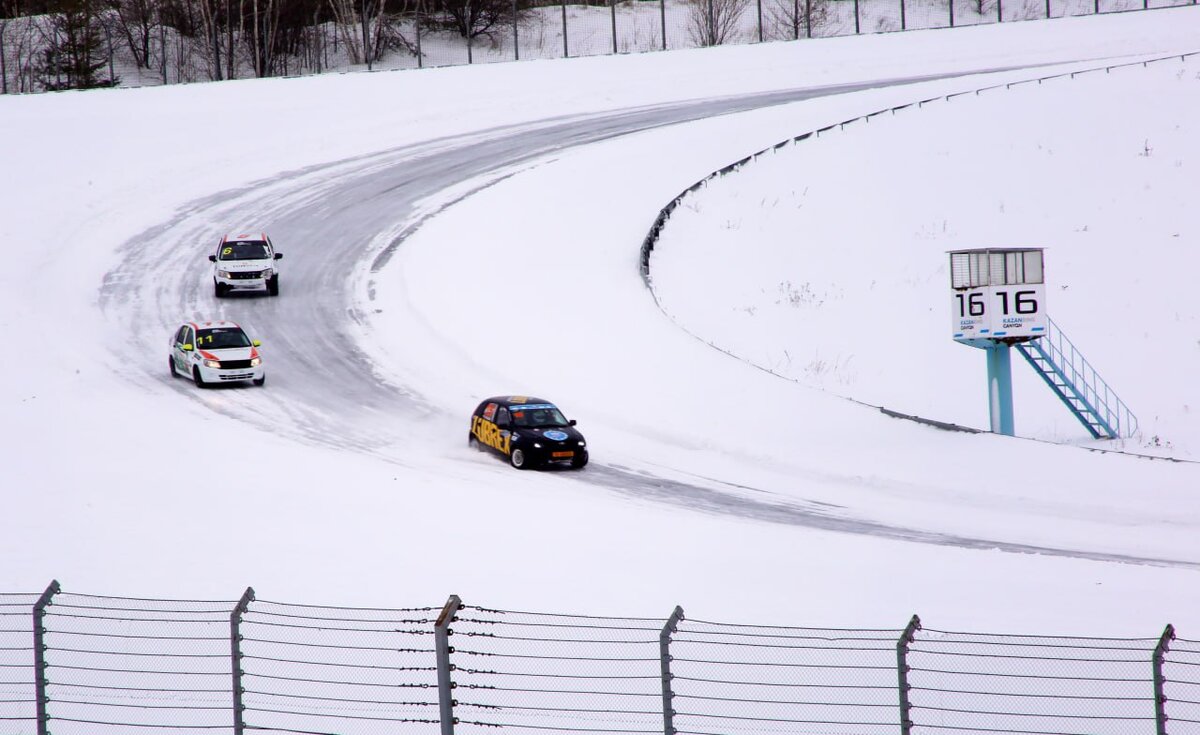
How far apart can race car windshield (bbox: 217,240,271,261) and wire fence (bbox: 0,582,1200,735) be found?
25.9 m

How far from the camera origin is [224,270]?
37844mm

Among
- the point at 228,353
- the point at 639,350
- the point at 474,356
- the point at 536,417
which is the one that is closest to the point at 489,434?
the point at 536,417

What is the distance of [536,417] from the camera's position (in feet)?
79.4

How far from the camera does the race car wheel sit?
2331 centimetres

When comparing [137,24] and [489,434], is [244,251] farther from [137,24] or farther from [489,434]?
[137,24]

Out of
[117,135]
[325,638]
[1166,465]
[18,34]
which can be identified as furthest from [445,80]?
[325,638]

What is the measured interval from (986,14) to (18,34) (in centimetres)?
6065

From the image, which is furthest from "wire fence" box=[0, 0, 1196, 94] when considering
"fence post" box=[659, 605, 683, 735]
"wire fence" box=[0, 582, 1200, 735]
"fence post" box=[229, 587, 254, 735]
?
"fence post" box=[659, 605, 683, 735]

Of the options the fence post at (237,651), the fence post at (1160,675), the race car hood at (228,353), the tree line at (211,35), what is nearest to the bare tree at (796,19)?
the tree line at (211,35)

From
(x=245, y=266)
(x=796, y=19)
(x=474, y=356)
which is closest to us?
(x=474, y=356)

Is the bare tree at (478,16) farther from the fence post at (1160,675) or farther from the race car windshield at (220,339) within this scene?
the fence post at (1160,675)

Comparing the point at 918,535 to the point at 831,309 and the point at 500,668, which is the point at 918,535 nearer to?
the point at 500,668

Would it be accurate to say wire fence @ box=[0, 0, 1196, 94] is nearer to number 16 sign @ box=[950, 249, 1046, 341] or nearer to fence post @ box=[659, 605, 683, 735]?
number 16 sign @ box=[950, 249, 1046, 341]

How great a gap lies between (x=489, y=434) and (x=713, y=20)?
54659 mm
